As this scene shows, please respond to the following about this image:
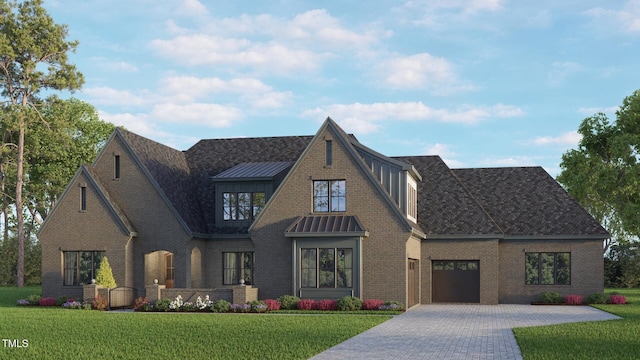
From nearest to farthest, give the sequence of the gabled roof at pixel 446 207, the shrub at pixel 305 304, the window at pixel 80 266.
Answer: the shrub at pixel 305 304 → the window at pixel 80 266 → the gabled roof at pixel 446 207

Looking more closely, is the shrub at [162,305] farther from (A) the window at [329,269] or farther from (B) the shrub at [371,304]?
(B) the shrub at [371,304]

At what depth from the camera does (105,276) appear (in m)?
35.6

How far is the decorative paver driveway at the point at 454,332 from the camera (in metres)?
17.9

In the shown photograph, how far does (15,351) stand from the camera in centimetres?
1848

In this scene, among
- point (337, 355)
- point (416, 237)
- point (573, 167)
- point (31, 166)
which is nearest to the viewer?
point (337, 355)

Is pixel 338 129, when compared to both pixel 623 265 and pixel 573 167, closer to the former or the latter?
pixel 573 167

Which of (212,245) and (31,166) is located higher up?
(31,166)

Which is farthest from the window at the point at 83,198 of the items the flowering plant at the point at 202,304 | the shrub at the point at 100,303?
the flowering plant at the point at 202,304

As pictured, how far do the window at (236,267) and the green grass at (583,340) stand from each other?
17464 mm

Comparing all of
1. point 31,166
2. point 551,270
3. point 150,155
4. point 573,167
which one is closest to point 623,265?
point 573,167

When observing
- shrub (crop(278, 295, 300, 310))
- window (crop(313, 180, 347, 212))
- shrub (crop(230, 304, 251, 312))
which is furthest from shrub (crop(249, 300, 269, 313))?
window (crop(313, 180, 347, 212))

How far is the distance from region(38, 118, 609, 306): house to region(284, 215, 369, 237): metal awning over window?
0.05 m

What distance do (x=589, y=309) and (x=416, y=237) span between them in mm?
8294

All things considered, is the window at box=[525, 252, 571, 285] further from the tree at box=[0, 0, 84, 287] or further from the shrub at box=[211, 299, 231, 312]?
the tree at box=[0, 0, 84, 287]
